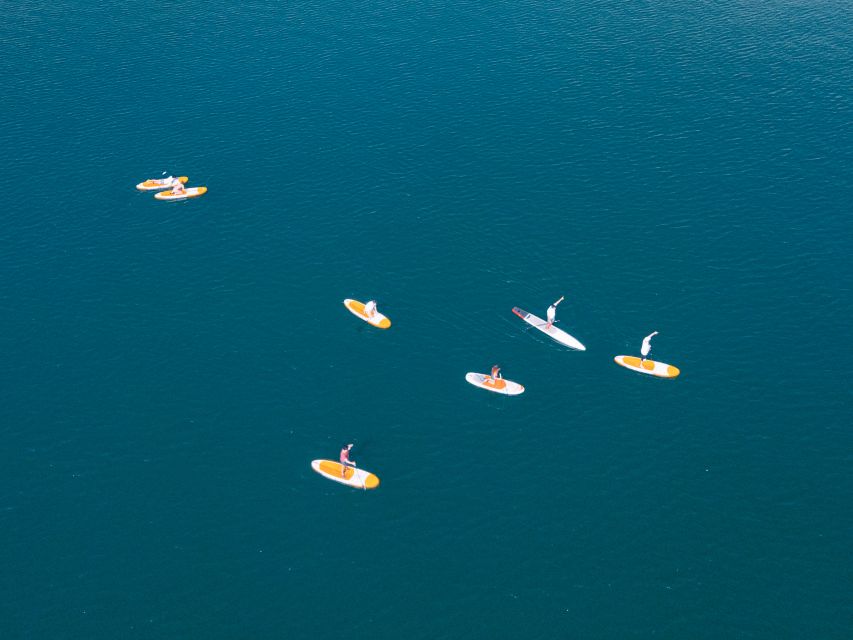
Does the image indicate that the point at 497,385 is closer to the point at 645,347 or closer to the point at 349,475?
the point at 645,347

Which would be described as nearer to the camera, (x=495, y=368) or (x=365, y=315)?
(x=495, y=368)

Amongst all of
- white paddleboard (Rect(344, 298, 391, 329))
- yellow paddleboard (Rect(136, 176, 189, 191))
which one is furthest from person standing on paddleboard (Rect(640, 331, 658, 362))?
yellow paddleboard (Rect(136, 176, 189, 191))

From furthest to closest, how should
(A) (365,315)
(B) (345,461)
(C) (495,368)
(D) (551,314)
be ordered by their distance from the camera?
(A) (365,315)
(D) (551,314)
(C) (495,368)
(B) (345,461)

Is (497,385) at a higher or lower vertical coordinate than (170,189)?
lower

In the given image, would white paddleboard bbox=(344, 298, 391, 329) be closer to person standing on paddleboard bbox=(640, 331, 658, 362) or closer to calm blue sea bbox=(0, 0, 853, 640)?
calm blue sea bbox=(0, 0, 853, 640)

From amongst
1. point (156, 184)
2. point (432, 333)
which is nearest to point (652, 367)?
point (432, 333)

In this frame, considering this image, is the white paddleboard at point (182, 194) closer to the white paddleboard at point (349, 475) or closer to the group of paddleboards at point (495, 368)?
the group of paddleboards at point (495, 368)

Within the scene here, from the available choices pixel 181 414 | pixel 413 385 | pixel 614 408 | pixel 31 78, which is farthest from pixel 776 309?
pixel 31 78

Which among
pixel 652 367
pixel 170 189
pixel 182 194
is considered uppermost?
pixel 170 189
